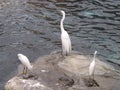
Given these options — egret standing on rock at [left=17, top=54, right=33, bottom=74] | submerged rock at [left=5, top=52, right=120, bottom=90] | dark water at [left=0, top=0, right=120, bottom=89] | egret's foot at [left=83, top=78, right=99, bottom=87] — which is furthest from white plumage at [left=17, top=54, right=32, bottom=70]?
egret's foot at [left=83, top=78, right=99, bottom=87]

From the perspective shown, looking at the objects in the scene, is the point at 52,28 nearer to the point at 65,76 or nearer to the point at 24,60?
the point at 24,60

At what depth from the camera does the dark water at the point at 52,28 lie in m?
13.5

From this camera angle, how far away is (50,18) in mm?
16516

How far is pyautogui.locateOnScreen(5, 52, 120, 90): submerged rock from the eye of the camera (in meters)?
10.3

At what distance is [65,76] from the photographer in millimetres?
10984

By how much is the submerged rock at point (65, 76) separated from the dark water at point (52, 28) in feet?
2.87

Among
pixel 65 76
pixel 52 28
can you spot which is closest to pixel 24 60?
pixel 65 76

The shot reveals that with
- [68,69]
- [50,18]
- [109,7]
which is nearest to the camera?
[68,69]

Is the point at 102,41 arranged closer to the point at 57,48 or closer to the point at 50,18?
the point at 57,48

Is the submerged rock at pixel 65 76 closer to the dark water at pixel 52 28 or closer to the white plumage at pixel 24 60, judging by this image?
the white plumage at pixel 24 60

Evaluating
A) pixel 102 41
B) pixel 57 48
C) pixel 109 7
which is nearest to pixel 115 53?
pixel 102 41

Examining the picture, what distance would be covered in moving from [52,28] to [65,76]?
492cm

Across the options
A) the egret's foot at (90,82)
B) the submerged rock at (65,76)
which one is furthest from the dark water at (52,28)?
the egret's foot at (90,82)

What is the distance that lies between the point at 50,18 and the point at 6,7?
2765 mm
